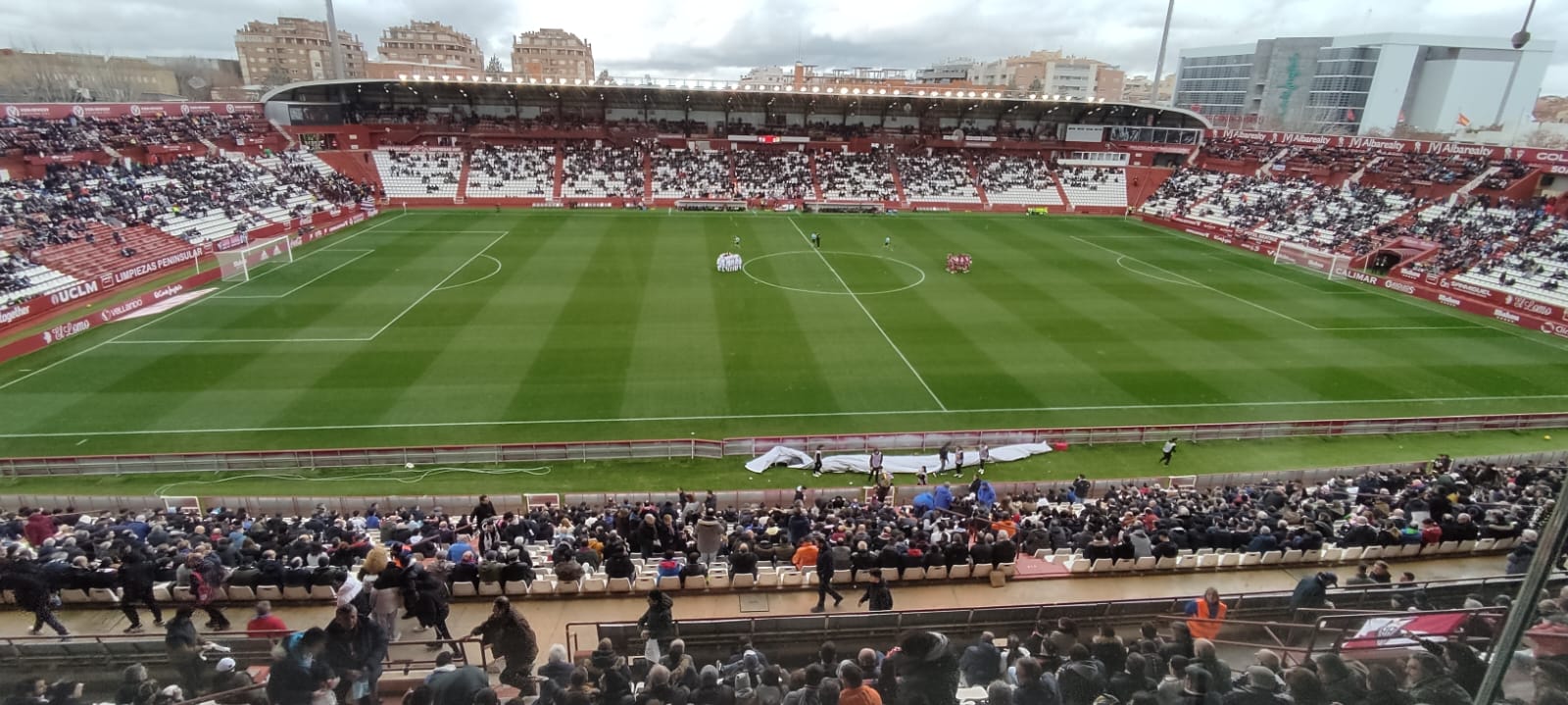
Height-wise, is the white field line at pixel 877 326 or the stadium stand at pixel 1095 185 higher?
the stadium stand at pixel 1095 185

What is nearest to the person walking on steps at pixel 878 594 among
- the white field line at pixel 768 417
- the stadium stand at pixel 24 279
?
the white field line at pixel 768 417

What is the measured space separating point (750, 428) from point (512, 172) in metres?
50.0

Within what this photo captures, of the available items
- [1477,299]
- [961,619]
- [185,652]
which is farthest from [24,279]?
[1477,299]

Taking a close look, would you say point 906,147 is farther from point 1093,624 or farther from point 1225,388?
point 1093,624

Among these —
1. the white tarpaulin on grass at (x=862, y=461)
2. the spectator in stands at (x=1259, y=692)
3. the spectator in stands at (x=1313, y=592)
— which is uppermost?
the spectator in stands at (x=1259, y=692)

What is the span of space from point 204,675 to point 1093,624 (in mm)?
9475

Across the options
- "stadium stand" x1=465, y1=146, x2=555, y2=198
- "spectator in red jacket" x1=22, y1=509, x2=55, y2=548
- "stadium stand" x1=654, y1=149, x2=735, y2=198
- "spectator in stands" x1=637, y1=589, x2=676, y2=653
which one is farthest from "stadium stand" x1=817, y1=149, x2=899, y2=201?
"spectator in stands" x1=637, y1=589, x2=676, y2=653

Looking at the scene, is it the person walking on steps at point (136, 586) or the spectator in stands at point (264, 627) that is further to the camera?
the person walking on steps at point (136, 586)

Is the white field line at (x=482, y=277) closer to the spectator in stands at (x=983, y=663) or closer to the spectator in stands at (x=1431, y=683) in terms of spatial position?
the spectator in stands at (x=983, y=663)

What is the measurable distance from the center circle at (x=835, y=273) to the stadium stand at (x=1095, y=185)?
32159 millimetres

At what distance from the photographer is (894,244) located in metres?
48.5

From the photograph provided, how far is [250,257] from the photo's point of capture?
3847 centimetres

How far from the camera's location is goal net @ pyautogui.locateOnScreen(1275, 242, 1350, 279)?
42.9 m

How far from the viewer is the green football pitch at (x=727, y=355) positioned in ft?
73.7
